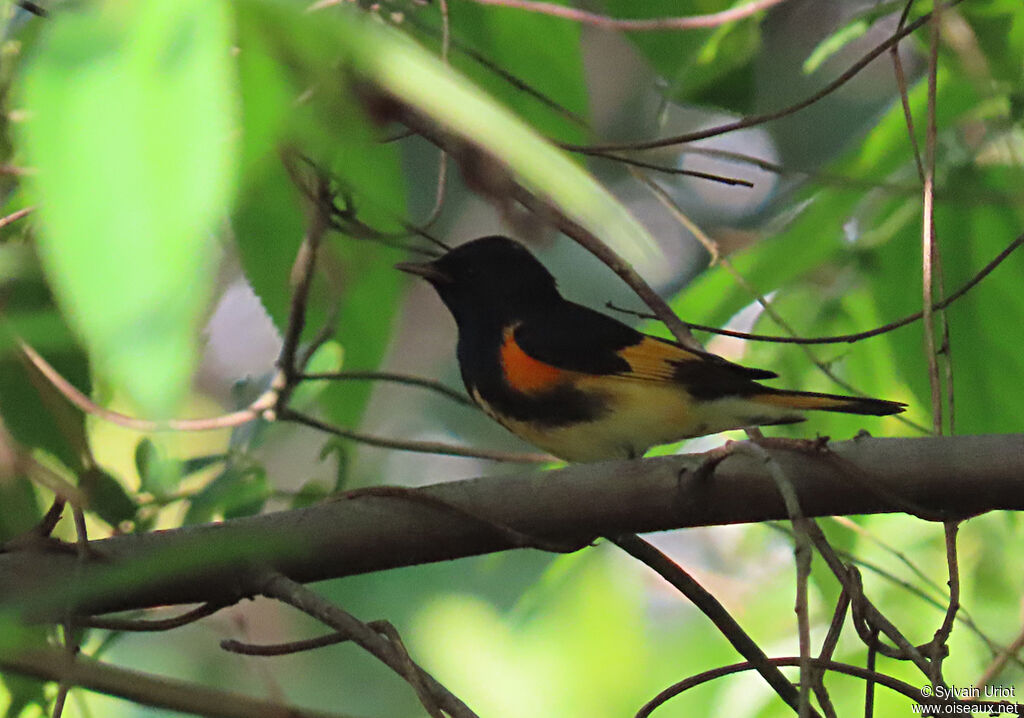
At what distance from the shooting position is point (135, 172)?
0.55m

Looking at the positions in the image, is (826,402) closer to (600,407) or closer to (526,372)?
(600,407)

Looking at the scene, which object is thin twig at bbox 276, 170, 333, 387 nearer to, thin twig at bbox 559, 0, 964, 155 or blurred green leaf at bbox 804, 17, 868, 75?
thin twig at bbox 559, 0, 964, 155

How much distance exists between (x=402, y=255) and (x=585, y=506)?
5.58 feet

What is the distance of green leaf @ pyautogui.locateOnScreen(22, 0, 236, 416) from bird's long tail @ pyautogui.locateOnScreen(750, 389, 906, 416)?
70.1 inches

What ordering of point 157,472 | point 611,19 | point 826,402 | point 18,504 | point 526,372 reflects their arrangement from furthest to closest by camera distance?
1. point 526,372
2. point 826,402
3. point 157,472
4. point 611,19
5. point 18,504

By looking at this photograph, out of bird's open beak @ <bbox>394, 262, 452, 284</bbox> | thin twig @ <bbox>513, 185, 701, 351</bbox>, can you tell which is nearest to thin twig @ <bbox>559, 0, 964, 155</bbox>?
thin twig @ <bbox>513, 185, 701, 351</bbox>

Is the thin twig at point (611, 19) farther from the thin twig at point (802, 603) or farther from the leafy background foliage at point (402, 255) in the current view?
the thin twig at point (802, 603)

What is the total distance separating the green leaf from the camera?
0.51m

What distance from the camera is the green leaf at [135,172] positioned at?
512mm

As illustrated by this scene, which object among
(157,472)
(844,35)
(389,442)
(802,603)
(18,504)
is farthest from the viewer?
(389,442)

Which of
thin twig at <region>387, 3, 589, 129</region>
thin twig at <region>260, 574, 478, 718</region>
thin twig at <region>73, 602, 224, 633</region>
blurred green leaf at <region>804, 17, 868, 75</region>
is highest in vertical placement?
blurred green leaf at <region>804, 17, 868, 75</region>

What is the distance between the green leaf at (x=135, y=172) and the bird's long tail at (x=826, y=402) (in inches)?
70.1

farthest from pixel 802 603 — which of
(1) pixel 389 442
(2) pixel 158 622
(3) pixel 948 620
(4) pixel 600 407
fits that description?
(4) pixel 600 407

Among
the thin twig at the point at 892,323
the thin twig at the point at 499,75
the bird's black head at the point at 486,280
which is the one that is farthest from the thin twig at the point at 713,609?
the bird's black head at the point at 486,280
